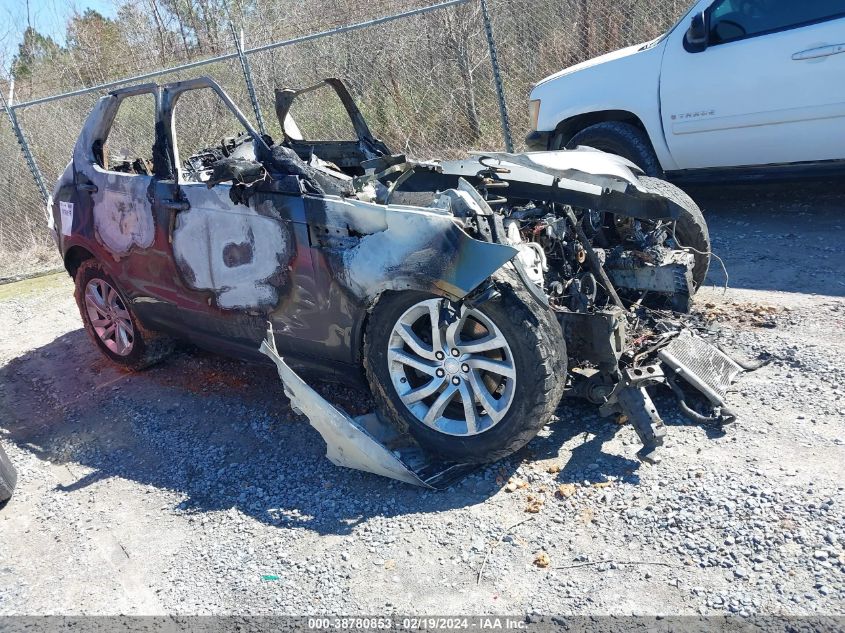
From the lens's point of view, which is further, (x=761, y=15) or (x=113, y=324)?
(x=761, y=15)

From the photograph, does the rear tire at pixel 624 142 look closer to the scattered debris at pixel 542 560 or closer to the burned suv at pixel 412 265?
the burned suv at pixel 412 265

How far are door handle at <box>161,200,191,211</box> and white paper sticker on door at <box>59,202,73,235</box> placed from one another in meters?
1.22

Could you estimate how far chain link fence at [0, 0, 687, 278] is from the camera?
29.4 feet

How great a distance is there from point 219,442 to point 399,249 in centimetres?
172

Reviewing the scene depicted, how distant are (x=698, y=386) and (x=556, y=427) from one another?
740 millimetres

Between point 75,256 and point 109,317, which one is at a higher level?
point 75,256

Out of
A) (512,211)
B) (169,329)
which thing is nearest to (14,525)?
(169,329)

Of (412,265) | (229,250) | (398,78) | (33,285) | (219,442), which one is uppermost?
(398,78)

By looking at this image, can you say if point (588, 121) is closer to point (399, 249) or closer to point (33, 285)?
point (399, 249)

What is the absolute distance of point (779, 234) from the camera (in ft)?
19.8

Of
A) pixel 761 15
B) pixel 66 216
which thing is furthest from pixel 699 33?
pixel 66 216

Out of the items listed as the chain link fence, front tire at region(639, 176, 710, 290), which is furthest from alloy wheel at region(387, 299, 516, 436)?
the chain link fence

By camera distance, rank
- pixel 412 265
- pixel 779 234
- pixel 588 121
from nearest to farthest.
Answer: pixel 412 265, pixel 779 234, pixel 588 121

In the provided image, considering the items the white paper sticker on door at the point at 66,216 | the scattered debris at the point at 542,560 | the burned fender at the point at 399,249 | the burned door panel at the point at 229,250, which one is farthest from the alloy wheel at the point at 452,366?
the white paper sticker on door at the point at 66,216
